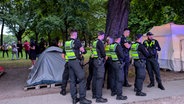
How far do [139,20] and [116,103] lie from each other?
97.6 feet

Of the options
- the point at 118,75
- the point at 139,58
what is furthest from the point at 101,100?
the point at 139,58

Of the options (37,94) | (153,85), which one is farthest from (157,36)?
(37,94)

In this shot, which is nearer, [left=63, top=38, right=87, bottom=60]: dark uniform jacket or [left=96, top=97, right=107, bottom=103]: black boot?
[left=63, top=38, right=87, bottom=60]: dark uniform jacket

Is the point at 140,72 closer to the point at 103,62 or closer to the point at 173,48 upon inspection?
the point at 103,62

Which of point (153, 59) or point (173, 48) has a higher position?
point (173, 48)

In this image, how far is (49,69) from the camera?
33.7ft

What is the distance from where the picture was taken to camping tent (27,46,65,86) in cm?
1002

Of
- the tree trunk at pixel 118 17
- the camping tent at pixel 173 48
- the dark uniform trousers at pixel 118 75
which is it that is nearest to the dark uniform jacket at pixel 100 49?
the dark uniform trousers at pixel 118 75

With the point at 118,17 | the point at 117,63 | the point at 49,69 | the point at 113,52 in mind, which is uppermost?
the point at 118,17

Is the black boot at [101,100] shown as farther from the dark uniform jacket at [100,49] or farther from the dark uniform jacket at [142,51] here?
the dark uniform jacket at [142,51]

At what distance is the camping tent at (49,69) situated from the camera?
32.9 ft

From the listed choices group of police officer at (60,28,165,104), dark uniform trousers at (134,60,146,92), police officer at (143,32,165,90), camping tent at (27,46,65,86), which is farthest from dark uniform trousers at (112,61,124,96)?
camping tent at (27,46,65,86)

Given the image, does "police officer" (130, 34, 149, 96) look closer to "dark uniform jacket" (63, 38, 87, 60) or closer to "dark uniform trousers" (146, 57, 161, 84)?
"dark uniform trousers" (146, 57, 161, 84)

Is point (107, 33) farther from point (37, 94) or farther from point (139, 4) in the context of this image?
point (139, 4)
